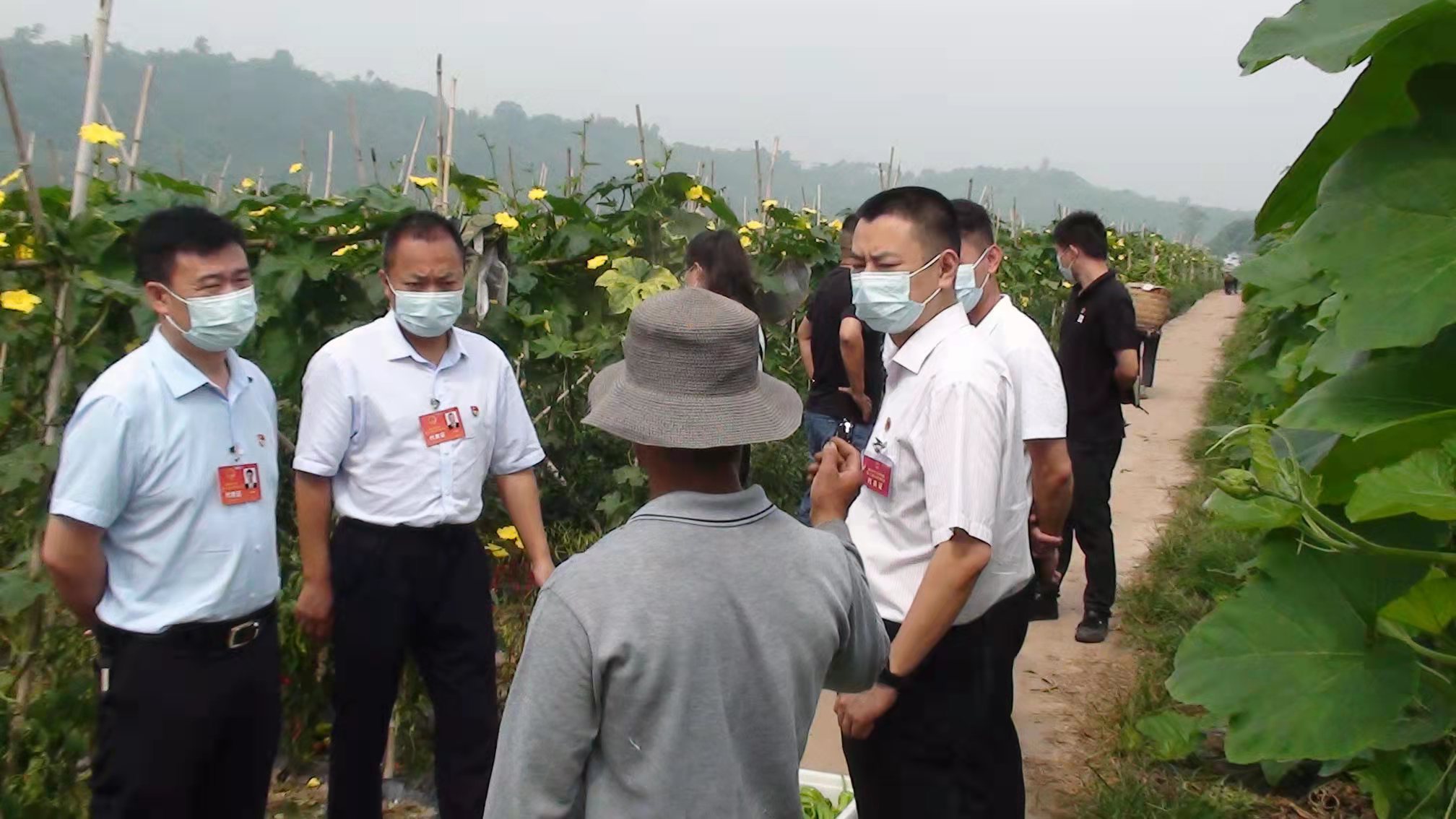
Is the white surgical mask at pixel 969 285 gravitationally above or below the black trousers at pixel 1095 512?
above

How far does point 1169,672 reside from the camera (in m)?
4.52

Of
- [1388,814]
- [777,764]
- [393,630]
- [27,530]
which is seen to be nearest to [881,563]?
[777,764]

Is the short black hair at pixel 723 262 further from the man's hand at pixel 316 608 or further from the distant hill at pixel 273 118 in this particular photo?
the distant hill at pixel 273 118

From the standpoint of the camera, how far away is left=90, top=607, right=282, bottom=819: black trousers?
2.51 m

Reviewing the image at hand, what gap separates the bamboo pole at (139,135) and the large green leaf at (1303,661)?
3.75 meters

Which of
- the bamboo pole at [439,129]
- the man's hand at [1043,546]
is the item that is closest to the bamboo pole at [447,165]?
the bamboo pole at [439,129]

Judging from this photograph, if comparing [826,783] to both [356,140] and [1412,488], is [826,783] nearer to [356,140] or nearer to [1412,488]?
[1412,488]

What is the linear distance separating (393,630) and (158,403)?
2.82 feet

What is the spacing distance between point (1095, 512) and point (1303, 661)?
411 centimetres

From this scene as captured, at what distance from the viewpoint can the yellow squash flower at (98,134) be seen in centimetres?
315

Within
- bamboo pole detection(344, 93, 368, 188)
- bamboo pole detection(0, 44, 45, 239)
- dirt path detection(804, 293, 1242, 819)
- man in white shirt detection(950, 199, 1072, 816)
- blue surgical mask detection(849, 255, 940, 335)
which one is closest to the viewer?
blue surgical mask detection(849, 255, 940, 335)

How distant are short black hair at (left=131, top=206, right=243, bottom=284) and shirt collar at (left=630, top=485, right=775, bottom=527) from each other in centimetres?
164

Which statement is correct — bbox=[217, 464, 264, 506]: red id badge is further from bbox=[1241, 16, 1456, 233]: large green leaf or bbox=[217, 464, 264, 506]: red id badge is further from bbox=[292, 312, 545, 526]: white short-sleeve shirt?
bbox=[1241, 16, 1456, 233]: large green leaf

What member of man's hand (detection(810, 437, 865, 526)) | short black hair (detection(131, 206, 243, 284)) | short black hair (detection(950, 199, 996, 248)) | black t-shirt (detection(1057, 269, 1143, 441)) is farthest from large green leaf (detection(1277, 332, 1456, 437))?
black t-shirt (detection(1057, 269, 1143, 441))
